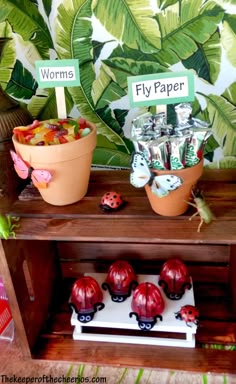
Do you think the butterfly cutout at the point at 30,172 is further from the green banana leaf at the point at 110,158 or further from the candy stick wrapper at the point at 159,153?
the green banana leaf at the point at 110,158

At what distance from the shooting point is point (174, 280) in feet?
3.03

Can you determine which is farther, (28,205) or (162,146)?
(28,205)

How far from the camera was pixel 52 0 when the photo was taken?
2.91 ft

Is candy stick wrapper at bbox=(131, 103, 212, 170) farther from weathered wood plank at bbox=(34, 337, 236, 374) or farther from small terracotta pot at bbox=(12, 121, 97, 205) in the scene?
weathered wood plank at bbox=(34, 337, 236, 374)

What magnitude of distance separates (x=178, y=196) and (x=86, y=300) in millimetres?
368

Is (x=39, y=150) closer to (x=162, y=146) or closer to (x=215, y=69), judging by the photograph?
(x=162, y=146)

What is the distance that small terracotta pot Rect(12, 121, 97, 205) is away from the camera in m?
0.70

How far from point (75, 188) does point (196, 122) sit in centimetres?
28

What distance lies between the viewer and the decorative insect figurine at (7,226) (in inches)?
27.8

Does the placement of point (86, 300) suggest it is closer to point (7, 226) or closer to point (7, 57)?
point (7, 226)

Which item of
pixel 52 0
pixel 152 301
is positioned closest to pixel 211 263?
pixel 152 301

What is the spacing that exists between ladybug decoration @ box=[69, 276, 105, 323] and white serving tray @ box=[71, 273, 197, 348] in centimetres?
1

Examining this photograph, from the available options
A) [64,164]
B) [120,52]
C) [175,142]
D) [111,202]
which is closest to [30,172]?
[64,164]

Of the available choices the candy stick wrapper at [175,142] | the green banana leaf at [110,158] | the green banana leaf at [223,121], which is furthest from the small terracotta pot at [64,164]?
the green banana leaf at [223,121]
